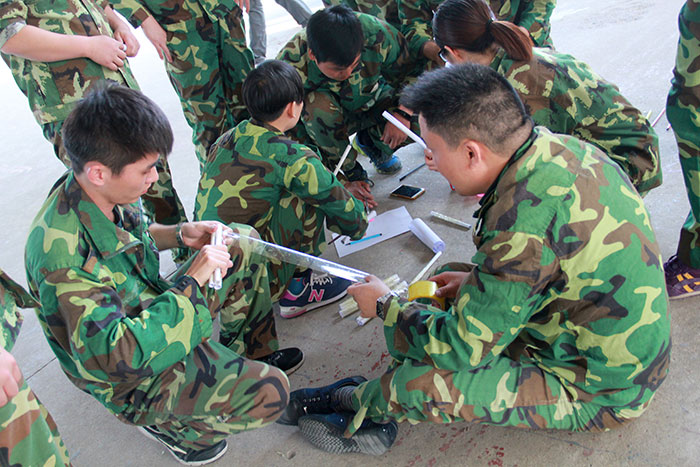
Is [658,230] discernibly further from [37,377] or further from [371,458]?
[37,377]

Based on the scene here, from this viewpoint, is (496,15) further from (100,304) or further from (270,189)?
(100,304)

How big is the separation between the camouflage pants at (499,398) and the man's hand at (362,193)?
1.52 metres

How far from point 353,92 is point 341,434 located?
1.95 metres

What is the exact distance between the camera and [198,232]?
1865 mm

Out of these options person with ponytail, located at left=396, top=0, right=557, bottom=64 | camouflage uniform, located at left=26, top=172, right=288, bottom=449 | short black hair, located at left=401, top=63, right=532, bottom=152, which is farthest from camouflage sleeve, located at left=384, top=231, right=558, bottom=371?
person with ponytail, located at left=396, top=0, right=557, bottom=64

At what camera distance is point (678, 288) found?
6.65 ft

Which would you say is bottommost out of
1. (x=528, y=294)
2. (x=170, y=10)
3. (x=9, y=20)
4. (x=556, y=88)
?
(x=528, y=294)

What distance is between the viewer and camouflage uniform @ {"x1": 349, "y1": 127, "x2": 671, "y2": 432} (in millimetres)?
1247

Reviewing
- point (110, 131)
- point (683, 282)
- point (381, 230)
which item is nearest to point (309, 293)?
point (381, 230)

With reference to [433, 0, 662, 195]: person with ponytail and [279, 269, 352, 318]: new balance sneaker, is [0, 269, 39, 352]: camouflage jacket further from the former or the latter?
[433, 0, 662, 195]: person with ponytail

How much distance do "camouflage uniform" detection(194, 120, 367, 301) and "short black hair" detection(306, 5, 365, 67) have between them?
2.21ft

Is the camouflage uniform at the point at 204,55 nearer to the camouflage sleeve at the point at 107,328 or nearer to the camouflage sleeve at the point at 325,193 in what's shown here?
the camouflage sleeve at the point at 325,193

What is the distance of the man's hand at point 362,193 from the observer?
115 inches

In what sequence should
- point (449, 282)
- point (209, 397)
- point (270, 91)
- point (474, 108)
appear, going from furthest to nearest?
point (270, 91) < point (449, 282) < point (209, 397) < point (474, 108)
